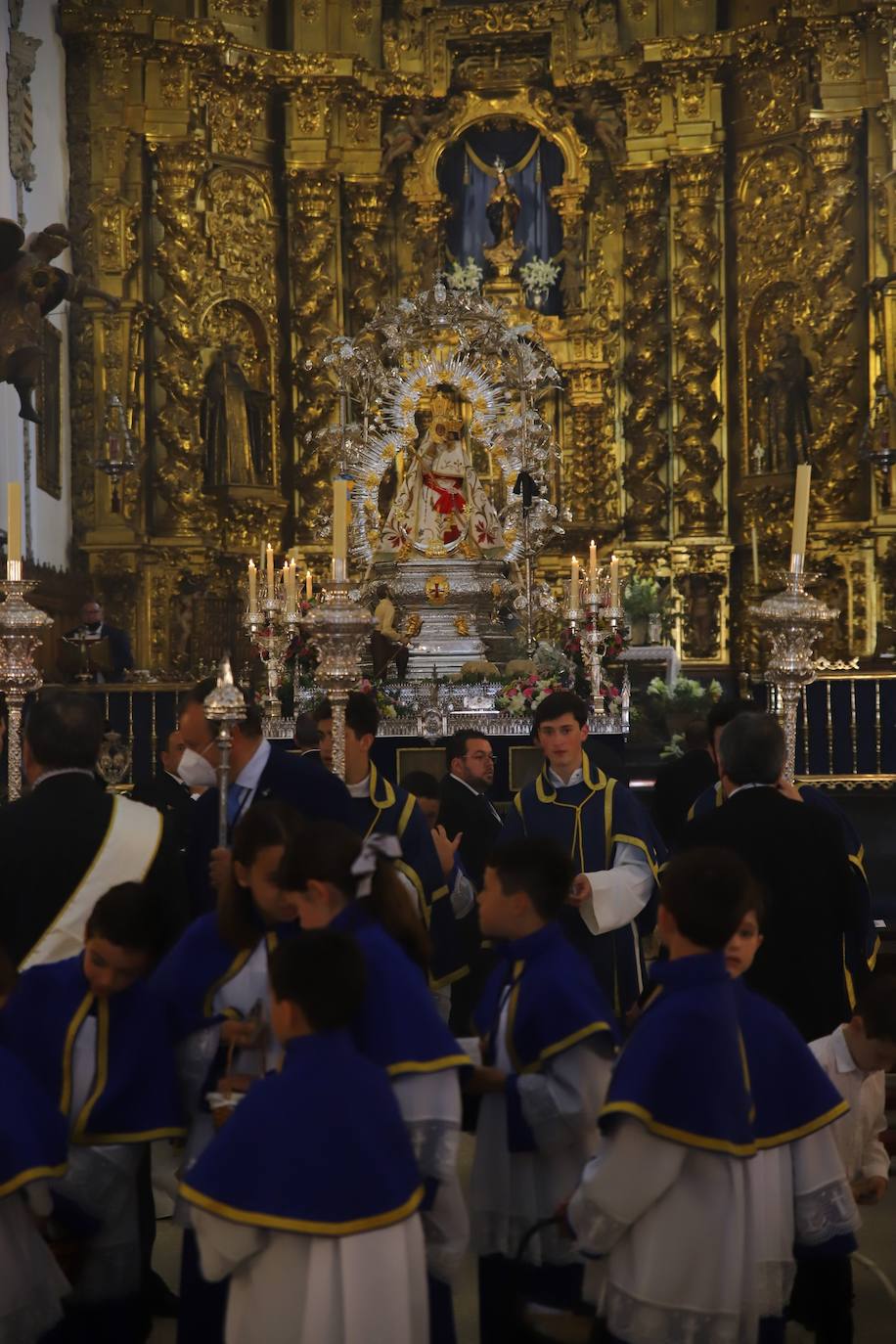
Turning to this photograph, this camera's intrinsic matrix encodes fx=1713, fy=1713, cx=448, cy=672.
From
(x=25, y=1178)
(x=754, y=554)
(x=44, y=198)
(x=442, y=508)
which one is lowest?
(x=25, y=1178)

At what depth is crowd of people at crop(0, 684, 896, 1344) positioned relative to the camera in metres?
3.40

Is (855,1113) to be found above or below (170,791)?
below

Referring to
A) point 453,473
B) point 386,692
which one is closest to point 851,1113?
point 386,692

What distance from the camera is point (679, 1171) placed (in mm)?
3682

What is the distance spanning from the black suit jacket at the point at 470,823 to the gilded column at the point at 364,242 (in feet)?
41.7

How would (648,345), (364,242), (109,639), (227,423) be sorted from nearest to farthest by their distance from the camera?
(109,639) < (227,423) < (648,345) < (364,242)

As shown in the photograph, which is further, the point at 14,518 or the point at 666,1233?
the point at 14,518

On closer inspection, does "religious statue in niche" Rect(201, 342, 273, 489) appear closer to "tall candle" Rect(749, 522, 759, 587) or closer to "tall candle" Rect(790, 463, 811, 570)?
"tall candle" Rect(749, 522, 759, 587)

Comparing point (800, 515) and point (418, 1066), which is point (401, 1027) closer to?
point (418, 1066)

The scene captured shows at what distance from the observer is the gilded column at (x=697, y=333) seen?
1938cm

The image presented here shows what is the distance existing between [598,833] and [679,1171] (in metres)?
2.71

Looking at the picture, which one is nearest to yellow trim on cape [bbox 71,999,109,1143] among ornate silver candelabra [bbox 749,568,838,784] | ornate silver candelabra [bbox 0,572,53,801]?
ornate silver candelabra [bbox 0,572,53,801]

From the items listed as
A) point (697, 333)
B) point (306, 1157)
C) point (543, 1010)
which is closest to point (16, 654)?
point (543, 1010)

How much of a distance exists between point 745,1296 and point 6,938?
2.33 meters
